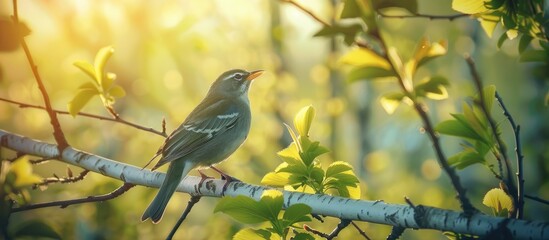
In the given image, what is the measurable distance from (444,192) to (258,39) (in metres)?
5.17

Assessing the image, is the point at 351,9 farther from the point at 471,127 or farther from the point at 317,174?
the point at 317,174

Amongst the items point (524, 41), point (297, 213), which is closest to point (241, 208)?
point (297, 213)

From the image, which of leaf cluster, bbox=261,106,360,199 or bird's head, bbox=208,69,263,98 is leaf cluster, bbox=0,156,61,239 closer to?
leaf cluster, bbox=261,106,360,199

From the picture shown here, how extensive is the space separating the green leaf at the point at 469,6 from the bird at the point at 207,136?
2348 millimetres

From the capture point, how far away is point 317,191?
2785mm

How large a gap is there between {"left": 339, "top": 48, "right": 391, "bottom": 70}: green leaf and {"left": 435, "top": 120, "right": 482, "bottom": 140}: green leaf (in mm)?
725

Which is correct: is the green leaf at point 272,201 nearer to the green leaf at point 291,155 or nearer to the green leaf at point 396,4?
the green leaf at point 291,155

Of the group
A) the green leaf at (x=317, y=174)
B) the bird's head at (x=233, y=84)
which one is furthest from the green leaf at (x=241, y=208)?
the bird's head at (x=233, y=84)

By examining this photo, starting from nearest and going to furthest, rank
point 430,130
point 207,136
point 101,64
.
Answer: point 430,130
point 101,64
point 207,136

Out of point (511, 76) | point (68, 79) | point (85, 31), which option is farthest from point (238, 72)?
point (511, 76)

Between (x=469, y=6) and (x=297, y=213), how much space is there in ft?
3.51

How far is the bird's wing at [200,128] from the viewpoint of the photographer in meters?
5.00

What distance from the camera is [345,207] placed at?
8.21 ft

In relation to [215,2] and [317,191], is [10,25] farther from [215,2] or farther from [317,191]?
[215,2]
